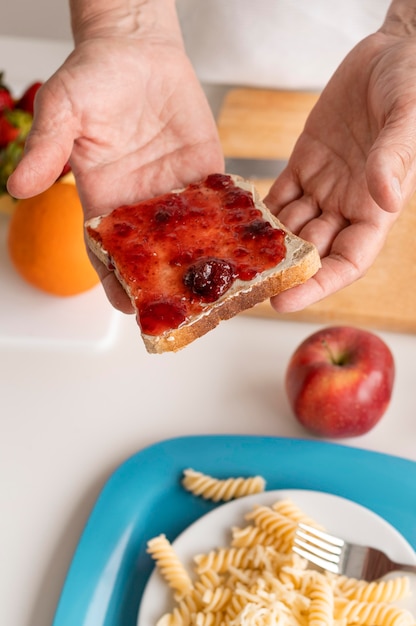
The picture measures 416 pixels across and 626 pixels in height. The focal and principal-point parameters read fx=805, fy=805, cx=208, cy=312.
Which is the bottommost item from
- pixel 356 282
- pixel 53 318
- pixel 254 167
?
pixel 53 318

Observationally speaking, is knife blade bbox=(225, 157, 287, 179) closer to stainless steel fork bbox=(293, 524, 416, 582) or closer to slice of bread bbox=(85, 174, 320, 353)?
slice of bread bbox=(85, 174, 320, 353)

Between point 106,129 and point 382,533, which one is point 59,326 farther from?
point 382,533

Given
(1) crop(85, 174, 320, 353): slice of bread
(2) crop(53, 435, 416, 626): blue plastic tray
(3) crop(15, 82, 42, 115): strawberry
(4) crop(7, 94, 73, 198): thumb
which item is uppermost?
(4) crop(7, 94, 73, 198): thumb

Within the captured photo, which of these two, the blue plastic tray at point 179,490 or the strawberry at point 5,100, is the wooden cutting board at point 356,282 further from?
the strawberry at point 5,100

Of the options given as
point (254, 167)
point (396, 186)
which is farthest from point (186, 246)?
point (254, 167)

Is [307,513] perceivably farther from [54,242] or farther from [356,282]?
[54,242]

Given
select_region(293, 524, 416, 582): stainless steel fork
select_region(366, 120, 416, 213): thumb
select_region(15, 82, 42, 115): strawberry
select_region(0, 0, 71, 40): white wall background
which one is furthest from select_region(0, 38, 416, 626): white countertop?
select_region(0, 0, 71, 40): white wall background
